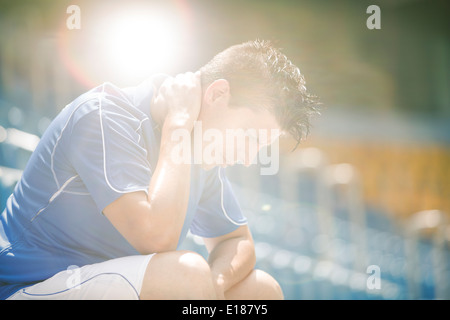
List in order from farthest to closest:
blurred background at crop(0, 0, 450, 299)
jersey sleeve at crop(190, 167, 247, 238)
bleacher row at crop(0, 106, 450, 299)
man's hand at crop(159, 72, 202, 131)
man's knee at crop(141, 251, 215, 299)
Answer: blurred background at crop(0, 0, 450, 299) → bleacher row at crop(0, 106, 450, 299) → jersey sleeve at crop(190, 167, 247, 238) → man's hand at crop(159, 72, 202, 131) → man's knee at crop(141, 251, 215, 299)

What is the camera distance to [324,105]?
1.42 m

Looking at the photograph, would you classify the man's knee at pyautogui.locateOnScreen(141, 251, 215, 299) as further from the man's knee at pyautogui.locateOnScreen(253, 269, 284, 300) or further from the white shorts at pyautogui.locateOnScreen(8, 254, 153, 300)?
the man's knee at pyautogui.locateOnScreen(253, 269, 284, 300)

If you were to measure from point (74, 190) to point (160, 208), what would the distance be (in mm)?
127

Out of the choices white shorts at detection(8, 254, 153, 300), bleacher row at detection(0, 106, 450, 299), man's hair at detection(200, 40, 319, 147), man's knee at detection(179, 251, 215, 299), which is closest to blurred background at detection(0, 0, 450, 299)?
bleacher row at detection(0, 106, 450, 299)

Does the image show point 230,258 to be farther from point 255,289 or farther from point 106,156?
point 106,156

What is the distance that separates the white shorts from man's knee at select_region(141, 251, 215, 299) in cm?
1

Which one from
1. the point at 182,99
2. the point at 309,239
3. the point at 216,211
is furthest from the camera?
the point at 309,239

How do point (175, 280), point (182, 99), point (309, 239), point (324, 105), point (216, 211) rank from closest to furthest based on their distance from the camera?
point (175, 280), point (182, 99), point (216, 211), point (324, 105), point (309, 239)

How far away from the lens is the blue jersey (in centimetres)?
54

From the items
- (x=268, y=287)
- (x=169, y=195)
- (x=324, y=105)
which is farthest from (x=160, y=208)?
(x=324, y=105)

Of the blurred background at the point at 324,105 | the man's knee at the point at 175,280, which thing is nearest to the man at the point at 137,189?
the man's knee at the point at 175,280

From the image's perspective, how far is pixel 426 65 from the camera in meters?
3.89

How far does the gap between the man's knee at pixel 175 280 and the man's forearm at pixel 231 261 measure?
124 mm
